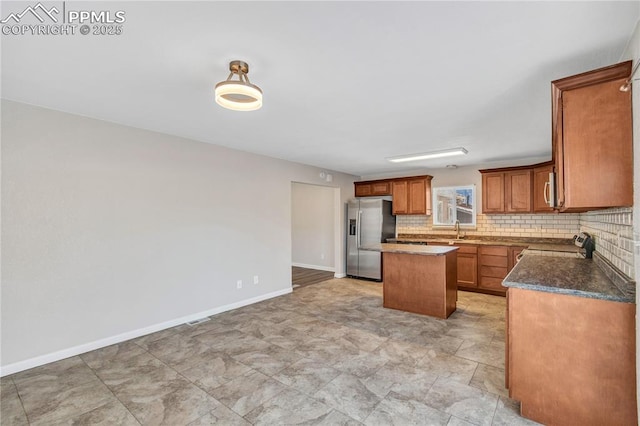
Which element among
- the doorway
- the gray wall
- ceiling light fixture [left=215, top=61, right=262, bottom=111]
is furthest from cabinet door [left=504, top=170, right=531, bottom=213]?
ceiling light fixture [left=215, top=61, right=262, bottom=111]

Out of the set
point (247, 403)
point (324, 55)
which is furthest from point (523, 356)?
point (324, 55)

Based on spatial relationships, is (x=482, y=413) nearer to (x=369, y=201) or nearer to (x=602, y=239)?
(x=602, y=239)

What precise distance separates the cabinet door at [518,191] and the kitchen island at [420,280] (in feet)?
5.95

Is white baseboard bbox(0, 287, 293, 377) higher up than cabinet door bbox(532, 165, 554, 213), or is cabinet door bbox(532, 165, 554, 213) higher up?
cabinet door bbox(532, 165, 554, 213)

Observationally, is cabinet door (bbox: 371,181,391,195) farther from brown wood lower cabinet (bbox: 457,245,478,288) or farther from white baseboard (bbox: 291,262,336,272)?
white baseboard (bbox: 291,262,336,272)

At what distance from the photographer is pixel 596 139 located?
1.70 meters

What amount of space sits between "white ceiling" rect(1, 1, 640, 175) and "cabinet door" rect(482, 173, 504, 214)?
6.75 ft

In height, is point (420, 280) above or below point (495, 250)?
below

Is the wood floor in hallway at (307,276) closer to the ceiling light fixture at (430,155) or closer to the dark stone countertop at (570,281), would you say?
the ceiling light fixture at (430,155)

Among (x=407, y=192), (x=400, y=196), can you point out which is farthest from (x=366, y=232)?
(x=407, y=192)

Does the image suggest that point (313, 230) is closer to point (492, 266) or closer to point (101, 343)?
point (492, 266)

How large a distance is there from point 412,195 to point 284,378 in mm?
4756

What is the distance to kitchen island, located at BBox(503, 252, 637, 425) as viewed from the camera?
1.63 meters

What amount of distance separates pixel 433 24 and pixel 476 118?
5.92 feet
